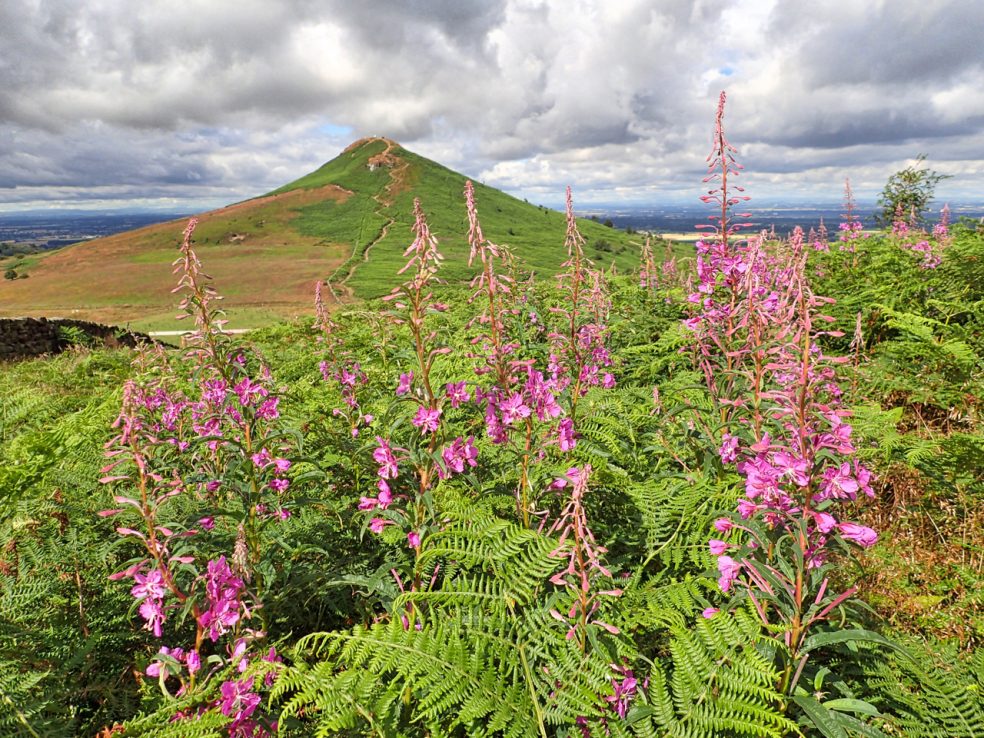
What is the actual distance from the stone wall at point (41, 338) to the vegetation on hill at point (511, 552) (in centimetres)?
1038

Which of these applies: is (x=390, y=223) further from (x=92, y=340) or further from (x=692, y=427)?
(x=692, y=427)

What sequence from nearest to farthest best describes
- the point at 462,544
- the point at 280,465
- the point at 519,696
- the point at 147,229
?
the point at 519,696 → the point at 462,544 → the point at 280,465 → the point at 147,229

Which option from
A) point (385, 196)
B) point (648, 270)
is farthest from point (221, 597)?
point (385, 196)

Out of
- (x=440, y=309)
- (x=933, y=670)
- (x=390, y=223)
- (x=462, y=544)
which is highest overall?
(x=390, y=223)

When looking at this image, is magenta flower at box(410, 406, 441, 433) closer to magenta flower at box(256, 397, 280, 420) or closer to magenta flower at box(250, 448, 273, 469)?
magenta flower at box(250, 448, 273, 469)

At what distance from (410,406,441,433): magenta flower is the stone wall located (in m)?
12.8

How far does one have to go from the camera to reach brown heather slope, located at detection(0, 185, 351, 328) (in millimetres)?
39281

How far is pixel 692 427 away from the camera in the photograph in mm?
3008

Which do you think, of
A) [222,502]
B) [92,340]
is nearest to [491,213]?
[92,340]

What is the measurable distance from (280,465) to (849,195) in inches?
424

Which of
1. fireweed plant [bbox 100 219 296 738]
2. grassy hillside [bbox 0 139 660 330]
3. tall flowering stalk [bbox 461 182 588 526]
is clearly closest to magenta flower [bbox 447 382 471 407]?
tall flowering stalk [bbox 461 182 588 526]

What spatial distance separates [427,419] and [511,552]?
737 mm

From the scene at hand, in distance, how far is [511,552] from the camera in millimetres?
2180

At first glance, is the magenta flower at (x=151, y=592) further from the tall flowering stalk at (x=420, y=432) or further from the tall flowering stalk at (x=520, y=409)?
the tall flowering stalk at (x=520, y=409)
